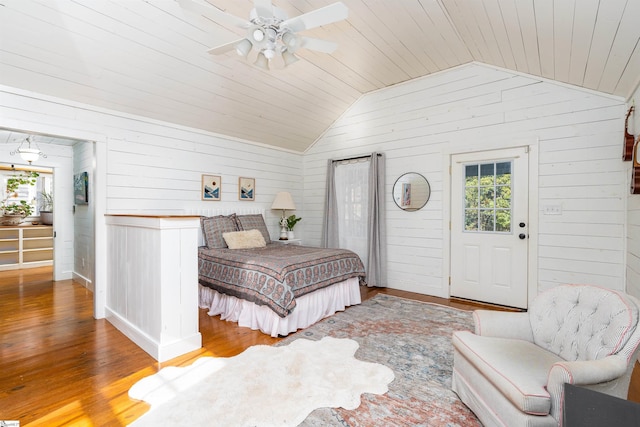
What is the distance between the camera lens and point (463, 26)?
2.97 meters

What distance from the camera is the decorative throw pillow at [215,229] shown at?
4.05 m

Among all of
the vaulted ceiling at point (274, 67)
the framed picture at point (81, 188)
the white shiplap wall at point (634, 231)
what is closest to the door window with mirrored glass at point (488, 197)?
the white shiplap wall at point (634, 231)

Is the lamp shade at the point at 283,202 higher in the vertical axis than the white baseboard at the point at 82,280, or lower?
higher

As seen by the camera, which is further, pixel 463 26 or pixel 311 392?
pixel 463 26

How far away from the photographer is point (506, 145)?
143 inches

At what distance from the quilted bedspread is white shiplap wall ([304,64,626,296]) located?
1190mm

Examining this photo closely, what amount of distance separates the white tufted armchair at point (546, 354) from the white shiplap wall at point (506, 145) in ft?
6.13

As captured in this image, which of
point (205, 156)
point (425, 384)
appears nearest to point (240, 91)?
point (205, 156)

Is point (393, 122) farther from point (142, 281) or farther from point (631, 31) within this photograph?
point (142, 281)

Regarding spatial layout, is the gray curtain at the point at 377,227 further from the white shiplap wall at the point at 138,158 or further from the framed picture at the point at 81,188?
the framed picture at the point at 81,188

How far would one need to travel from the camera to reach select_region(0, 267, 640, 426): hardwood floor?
1.81 metres

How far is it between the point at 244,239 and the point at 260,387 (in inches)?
93.0

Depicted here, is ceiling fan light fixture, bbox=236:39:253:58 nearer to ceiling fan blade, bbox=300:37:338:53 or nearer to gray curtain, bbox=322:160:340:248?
ceiling fan blade, bbox=300:37:338:53

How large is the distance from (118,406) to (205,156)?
3347 millimetres
